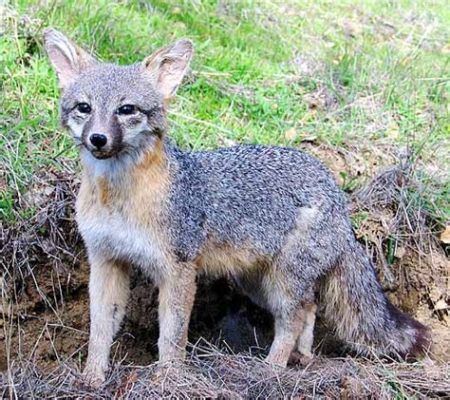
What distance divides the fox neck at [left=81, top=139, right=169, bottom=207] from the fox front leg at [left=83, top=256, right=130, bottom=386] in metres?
0.44

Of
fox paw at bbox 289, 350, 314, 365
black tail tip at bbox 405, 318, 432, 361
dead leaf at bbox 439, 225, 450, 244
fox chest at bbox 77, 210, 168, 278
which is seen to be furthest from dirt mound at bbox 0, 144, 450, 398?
fox chest at bbox 77, 210, 168, 278

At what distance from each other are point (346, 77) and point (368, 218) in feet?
6.38

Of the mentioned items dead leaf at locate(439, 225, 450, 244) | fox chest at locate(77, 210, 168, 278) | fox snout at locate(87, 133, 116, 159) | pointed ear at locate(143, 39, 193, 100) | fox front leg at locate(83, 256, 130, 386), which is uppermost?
pointed ear at locate(143, 39, 193, 100)

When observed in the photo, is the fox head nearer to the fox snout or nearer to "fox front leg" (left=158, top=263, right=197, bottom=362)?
the fox snout

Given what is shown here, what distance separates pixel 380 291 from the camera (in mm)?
5961

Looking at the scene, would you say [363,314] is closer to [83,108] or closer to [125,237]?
[125,237]

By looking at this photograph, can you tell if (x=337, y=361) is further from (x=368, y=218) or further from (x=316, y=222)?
(x=368, y=218)

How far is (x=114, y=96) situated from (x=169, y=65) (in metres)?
0.48

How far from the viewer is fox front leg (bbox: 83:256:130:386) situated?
529 cm

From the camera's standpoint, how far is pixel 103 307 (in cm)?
534

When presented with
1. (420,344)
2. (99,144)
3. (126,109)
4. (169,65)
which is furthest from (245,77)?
(99,144)

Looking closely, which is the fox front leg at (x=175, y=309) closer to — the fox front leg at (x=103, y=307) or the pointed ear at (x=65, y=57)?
the fox front leg at (x=103, y=307)

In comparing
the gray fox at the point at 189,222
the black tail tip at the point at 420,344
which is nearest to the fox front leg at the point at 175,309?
the gray fox at the point at 189,222

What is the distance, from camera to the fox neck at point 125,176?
498 centimetres
